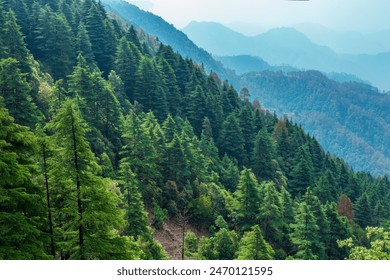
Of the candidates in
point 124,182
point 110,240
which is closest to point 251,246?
point 124,182

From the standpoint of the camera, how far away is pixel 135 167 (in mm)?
40406

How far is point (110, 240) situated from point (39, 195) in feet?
9.19

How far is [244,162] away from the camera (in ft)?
227

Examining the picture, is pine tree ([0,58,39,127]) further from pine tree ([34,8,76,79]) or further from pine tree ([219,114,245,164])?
pine tree ([219,114,245,164])

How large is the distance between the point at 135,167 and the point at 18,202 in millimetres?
28089

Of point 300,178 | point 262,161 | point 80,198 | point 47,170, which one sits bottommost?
point 300,178

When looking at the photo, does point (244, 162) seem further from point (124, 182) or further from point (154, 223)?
point (124, 182)

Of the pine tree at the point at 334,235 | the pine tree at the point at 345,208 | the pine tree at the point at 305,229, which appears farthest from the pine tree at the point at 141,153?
the pine tree at the point at 345,208

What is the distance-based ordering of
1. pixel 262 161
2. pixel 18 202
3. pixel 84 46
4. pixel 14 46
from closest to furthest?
pixel 18 202
pixel 14 46
pixel 262 161
pixel 84 46

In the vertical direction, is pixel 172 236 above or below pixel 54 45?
below

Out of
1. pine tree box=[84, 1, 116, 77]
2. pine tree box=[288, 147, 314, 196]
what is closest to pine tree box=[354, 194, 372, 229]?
pine tree box=[288, 147, 314, 196]

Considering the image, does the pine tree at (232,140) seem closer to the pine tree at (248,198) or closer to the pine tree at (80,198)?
the pine tree at (248,198)

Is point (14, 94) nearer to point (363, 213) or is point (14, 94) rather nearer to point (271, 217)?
point (271, 217)

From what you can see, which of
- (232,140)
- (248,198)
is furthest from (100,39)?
(248,198)
